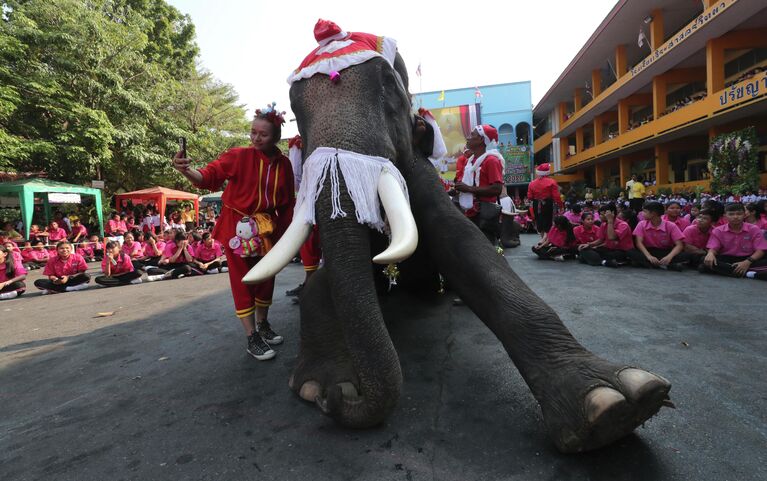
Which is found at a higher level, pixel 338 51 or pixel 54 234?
pixel 338 51

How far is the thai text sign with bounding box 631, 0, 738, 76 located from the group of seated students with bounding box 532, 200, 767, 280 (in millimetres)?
9089

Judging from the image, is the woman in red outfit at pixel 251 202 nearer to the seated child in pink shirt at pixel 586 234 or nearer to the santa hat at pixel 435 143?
the santa hat at pixel 435 143

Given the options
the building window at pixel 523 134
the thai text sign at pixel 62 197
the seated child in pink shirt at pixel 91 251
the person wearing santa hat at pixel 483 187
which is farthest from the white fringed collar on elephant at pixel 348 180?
the building window at pixel 523 134

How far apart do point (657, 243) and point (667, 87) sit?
17.4 metres

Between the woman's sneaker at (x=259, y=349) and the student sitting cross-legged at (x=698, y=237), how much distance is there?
20.9 ft

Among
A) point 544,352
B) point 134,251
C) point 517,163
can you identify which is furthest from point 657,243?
point 517,163

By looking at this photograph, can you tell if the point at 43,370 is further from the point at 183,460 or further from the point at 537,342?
the point at 537,342

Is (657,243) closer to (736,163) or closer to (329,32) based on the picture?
(329,32)

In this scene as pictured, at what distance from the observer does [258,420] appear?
2.04m

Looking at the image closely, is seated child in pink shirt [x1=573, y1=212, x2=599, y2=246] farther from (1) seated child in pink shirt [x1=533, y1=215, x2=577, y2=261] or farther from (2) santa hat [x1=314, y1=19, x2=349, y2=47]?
(2) santa hat [x1=314, y1=19, x2=349, y2=47]

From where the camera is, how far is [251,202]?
118 inches

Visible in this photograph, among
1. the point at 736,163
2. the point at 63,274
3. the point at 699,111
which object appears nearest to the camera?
the point at 63,274

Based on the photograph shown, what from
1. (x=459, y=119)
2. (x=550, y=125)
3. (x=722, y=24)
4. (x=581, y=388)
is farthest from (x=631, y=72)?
(x=581, y=388)

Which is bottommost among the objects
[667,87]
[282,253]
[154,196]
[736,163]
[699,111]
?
[282,253]
